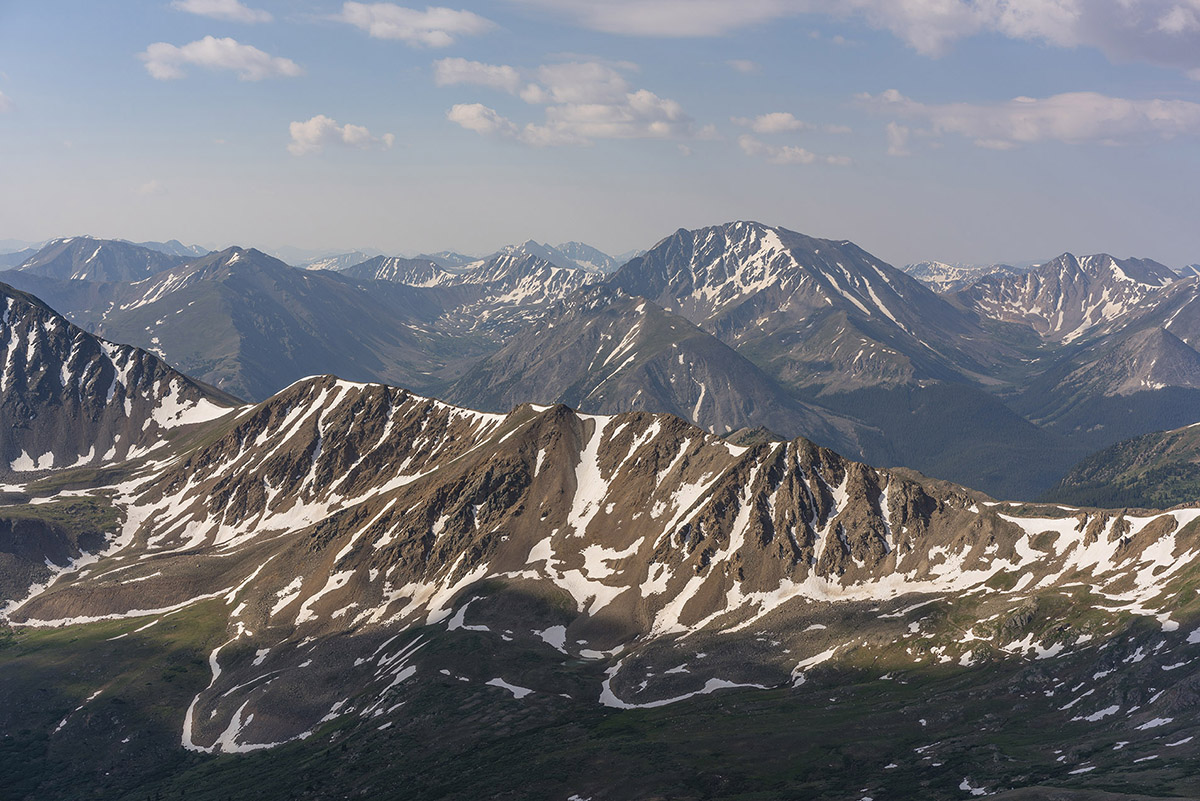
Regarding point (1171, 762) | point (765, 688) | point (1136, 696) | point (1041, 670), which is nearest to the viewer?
point (1171, 762)

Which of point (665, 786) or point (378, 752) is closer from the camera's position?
point (665, 786)

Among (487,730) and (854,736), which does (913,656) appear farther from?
(487,730)

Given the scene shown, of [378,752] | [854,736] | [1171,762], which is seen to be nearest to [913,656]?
[854,736]

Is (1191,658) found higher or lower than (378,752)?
higher

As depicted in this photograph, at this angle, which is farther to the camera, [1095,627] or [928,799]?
[1095,627]

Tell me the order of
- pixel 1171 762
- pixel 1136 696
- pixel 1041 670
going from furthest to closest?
1. pixel 1041 670
2. pixel 1136 696
3. pixel 1171 762

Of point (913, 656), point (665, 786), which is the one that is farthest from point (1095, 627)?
point (665, 786)

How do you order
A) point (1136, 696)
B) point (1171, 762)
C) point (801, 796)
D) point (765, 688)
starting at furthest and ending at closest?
1. point (765, 688)
2. point (1136, 696)
3. point (801, 796)
4. point (1171, 762)

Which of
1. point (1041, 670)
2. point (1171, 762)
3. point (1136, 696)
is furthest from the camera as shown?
point (1041, 670)

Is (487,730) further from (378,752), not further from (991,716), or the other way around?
(991,716)
